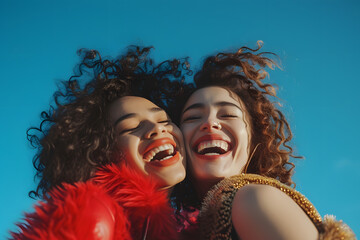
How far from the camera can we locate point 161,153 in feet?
9.73

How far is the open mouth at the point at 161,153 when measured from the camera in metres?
2.85

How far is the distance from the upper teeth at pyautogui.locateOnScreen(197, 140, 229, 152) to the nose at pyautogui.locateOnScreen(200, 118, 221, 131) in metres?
0.12

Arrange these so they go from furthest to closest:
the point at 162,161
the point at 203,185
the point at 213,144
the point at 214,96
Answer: the point at 214,96
the point at 203,185
the point at 213,144
the point at 162,161

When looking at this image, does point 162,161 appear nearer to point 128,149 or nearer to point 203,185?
point 128,149

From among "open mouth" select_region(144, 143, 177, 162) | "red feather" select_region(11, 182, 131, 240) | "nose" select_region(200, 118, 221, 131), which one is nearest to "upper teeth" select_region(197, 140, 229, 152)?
"nose" select_region(200, 118, 221, 131)

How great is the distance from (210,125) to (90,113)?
106cm

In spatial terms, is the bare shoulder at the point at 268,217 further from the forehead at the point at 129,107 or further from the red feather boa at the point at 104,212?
the forehead at the point at 129,107

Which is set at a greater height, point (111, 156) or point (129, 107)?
point (129, 107)

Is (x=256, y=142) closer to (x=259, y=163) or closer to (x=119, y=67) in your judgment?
(x=259, y=163)

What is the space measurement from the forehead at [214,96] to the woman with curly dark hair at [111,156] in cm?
35

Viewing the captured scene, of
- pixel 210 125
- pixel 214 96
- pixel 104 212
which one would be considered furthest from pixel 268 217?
pixel 214 96

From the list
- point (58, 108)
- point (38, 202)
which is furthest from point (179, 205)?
point (38, 202)

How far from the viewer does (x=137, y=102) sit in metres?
3.10

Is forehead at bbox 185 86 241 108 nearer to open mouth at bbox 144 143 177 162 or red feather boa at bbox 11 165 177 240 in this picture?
open mouth at bbox 144 143 177 162
